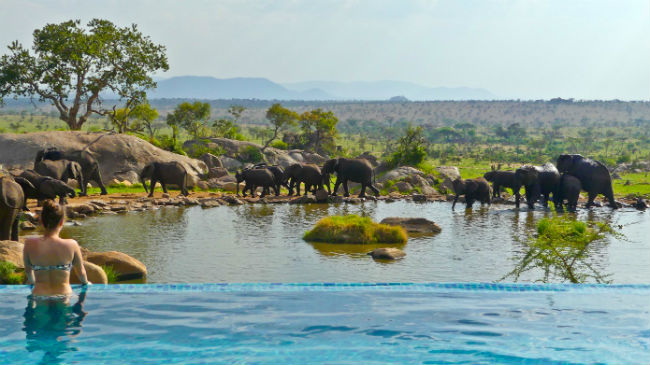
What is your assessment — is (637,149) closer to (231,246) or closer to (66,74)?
(66,74)

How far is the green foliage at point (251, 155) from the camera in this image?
44.3 meters

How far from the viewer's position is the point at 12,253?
12188mm

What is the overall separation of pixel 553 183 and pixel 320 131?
3384 cm

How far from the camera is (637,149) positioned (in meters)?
83.8

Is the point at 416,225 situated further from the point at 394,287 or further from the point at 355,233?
the point at 394,287

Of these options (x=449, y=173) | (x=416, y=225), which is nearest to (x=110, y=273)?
(x=416, y=225)

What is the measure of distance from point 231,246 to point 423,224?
525 cm

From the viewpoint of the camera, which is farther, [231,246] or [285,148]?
[285,148]

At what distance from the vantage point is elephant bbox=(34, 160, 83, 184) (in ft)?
78.9

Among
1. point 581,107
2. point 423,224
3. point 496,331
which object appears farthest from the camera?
point 581,107

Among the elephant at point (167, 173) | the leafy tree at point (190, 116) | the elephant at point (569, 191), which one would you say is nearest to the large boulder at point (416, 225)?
the elephant at point (569, 191)

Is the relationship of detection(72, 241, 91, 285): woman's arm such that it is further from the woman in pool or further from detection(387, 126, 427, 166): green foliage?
detection(387, 126, 427, 166): green foliage

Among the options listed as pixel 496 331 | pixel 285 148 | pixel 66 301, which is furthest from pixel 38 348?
pixel 285 148

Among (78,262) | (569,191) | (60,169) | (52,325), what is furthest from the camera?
(569,191)
